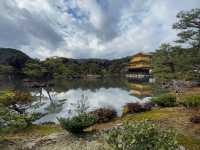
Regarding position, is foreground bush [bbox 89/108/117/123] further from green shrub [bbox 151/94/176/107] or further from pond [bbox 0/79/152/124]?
green shrub [bbox 151/94/176/107]

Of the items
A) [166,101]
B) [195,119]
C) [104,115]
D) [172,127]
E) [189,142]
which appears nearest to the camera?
[189,142]

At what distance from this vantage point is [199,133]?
32.2 feet

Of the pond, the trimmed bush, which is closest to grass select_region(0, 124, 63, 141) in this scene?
the pond

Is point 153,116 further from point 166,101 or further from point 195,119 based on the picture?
point 166,101

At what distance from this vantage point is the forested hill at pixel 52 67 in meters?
68.0

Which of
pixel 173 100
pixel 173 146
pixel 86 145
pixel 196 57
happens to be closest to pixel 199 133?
pixel 196 57

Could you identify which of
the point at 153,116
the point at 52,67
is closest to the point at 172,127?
the point at 153,116

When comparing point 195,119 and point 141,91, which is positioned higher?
point 195,119

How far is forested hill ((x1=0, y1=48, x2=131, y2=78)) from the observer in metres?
68.0

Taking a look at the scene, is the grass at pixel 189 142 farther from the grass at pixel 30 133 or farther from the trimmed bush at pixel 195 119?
the grass at pixel 30 133

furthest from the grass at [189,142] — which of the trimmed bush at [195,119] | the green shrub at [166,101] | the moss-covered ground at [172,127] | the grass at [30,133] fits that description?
the green shrub at [166,101]

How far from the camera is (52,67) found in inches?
2793

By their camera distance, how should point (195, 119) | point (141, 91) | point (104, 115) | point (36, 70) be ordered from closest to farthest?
point (195, 119), point (104, 115), point (141, 91), point (36, 70)

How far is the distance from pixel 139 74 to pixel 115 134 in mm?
72156
